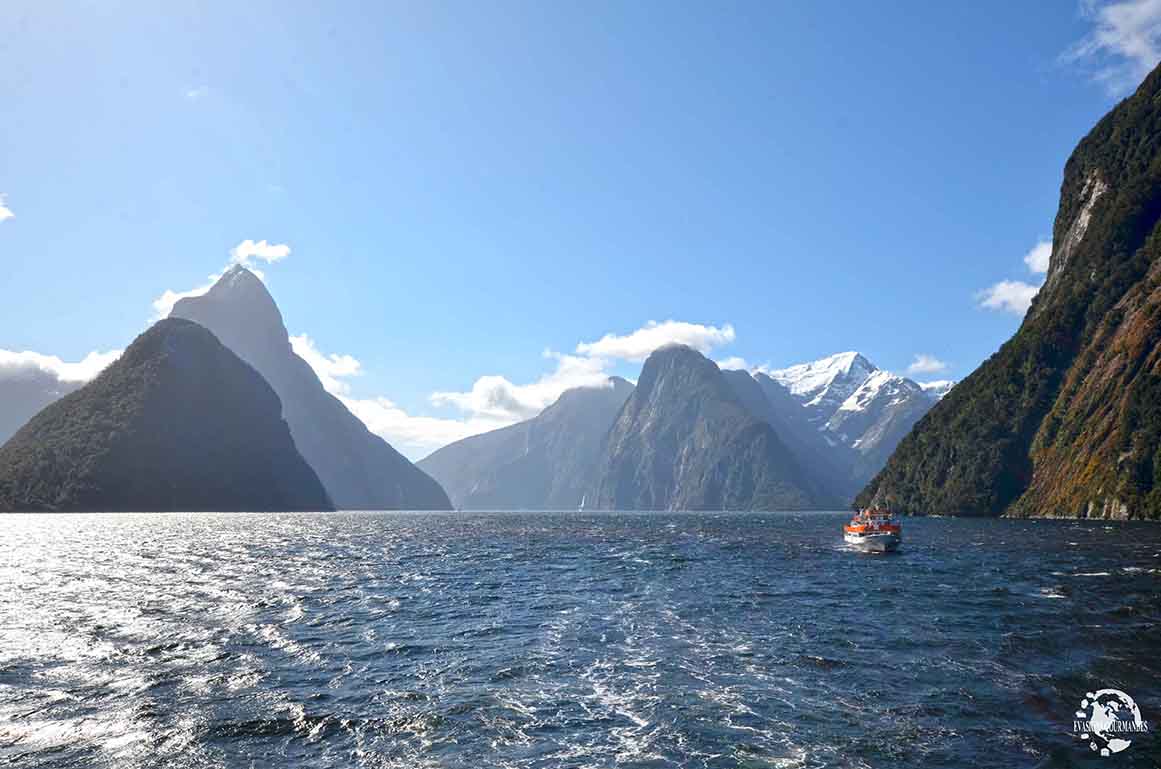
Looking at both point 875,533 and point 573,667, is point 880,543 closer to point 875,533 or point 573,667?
point 875,533

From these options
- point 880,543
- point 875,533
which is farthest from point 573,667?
point 875,533

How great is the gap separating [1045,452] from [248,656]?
8116 inches

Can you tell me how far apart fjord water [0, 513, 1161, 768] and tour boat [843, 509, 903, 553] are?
860 inches

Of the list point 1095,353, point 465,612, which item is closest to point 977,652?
point 465,612

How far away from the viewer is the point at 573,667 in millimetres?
31359

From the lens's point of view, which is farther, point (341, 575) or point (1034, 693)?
point (341, 575)

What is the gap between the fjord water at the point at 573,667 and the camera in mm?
21672

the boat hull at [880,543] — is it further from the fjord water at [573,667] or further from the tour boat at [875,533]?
the fjord water at [573,667]

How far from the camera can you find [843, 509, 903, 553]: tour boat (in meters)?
87.6

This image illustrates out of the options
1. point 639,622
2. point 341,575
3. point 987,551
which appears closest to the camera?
point 639,622

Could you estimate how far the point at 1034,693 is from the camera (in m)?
26.5

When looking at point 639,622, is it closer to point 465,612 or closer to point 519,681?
point 465,612

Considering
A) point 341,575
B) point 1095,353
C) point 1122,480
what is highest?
point 1095,353

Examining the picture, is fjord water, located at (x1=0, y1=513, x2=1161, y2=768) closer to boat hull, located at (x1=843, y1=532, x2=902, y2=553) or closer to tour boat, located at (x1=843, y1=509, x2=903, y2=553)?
boat hull, located at (x1=843, y1=532, x2=902, y2=553)
